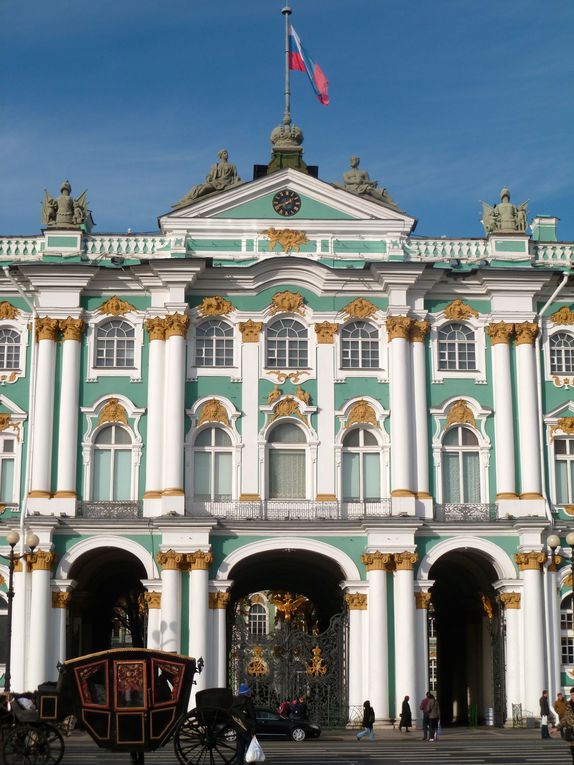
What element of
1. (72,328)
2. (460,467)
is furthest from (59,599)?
(460,467)

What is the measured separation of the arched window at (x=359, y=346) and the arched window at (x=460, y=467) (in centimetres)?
395

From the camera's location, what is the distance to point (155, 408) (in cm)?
4884

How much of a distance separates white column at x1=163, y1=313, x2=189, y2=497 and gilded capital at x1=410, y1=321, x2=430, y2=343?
8.30 meters

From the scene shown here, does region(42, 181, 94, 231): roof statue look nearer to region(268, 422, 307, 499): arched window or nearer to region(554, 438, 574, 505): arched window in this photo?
region(268, 422, 307, 499): arched window

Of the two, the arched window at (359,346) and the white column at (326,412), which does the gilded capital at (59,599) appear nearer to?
the white column at (326,412)

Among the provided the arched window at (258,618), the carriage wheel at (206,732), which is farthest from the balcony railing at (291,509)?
the arched window at (258,618)

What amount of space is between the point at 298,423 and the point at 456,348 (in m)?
6.64

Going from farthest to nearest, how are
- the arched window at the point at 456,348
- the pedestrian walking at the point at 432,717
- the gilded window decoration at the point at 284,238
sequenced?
1. the gilded window decoration at the point at 284,238
2. the arched window at the point at 456,348
3. the pedestrian walking at the point at 432,717

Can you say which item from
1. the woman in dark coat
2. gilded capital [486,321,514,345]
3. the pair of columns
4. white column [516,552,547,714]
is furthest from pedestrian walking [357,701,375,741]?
gilded capital [486,321,514,345]

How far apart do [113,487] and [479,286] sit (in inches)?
607

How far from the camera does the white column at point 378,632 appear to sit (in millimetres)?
45531

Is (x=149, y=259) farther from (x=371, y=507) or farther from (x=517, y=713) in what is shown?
(x=517, y=713)

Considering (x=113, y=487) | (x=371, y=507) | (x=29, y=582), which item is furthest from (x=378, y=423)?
(x=29, y=582)

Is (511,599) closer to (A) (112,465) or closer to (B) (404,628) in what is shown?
(B) (404,628)
